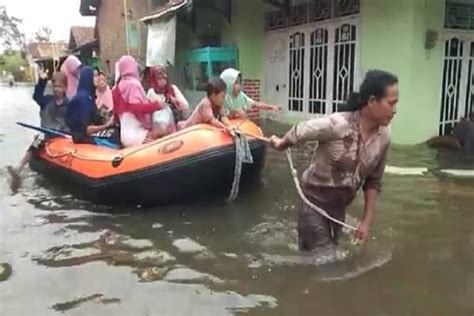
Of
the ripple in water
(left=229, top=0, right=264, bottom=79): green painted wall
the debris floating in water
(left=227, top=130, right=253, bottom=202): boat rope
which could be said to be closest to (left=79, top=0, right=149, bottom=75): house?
(left=229, top=0, right=264, bottom=79): green painted wall

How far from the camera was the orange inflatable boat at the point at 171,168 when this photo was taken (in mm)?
5383

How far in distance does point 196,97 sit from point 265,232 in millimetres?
11027

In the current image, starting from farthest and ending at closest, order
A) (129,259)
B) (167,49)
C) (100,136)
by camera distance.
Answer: (167,49)
(100,136)
(129,259)

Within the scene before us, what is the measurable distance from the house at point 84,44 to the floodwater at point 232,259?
954 inches

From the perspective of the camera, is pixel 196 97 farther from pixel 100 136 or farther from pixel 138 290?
pixel 138 290

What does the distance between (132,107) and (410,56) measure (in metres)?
4.96

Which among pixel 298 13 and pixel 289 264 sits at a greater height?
pixel 298 13

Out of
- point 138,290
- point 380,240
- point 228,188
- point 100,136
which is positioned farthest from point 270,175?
point 138,290

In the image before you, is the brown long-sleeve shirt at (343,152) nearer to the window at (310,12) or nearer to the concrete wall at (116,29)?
the window at (310,12)

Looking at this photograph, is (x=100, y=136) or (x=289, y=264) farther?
(x=100, y=136)

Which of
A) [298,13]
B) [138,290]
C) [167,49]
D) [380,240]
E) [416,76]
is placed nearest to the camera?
[138,290]

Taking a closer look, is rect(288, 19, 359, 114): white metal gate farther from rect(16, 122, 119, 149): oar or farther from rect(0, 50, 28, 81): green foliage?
rect(0, 50, 28, 81): green foliage

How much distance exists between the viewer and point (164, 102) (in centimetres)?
623

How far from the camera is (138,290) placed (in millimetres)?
3715
